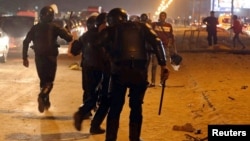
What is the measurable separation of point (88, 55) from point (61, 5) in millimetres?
96036

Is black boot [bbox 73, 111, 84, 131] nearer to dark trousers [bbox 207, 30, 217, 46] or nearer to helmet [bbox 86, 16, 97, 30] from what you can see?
helmet [bbox 86, 16, 97, 30]

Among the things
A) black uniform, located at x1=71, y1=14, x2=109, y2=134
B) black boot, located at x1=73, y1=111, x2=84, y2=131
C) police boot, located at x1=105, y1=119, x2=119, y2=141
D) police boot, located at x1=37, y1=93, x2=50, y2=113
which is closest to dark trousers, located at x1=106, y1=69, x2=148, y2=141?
police boot, located at x1=105, y1=119, x2=119, y2=141

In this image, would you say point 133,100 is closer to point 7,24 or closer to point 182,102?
point 182,102

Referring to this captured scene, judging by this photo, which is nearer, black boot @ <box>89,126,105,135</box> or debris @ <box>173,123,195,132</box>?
black boot @ <box>89,126,105,135</box>

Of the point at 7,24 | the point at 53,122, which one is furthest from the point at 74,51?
the point at 7,24

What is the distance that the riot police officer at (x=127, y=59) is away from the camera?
6.67 metres

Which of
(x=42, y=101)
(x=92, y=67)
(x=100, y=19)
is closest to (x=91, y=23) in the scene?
(x=100, y=19)

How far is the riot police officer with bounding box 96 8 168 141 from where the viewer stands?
6.67 metres

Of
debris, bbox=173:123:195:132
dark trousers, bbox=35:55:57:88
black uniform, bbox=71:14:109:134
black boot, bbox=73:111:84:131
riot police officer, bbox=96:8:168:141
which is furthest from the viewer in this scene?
dark trousers, bbox=35:55:57:88

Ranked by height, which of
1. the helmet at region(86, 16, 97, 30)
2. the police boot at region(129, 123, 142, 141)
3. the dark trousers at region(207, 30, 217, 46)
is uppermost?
the helmet at region(86, 16, 97, 30)

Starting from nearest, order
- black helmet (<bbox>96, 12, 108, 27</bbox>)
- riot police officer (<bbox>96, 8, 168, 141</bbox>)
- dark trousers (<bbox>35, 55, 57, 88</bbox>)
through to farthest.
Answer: riot police officer (<bbox>96, 8, 168, 141</bbox>), black helmet (<bbox>96, 12, 108, 27</bbox>), dark trousers (<bbox>35, 55, 57, 88</bbox>)

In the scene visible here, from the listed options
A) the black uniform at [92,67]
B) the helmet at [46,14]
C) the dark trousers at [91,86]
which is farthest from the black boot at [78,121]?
the helmet at [46,14]

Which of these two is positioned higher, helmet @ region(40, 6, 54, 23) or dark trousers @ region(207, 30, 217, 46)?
helmet @ region(40, 6, 54, 23)

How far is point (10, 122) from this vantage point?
28.9 feet
